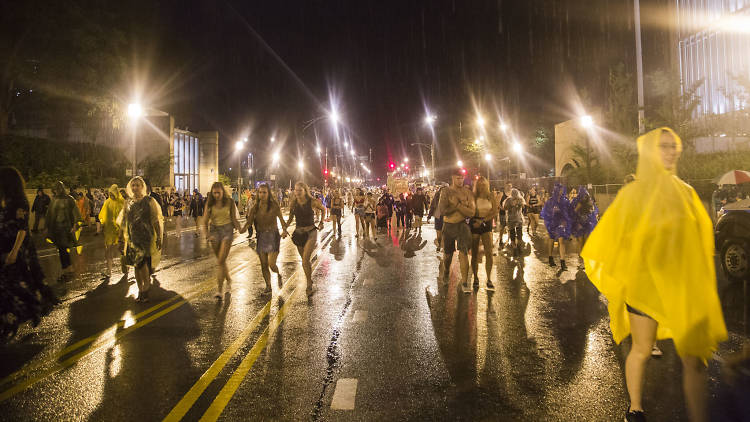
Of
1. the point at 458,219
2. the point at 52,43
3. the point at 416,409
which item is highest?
the point at 52,43

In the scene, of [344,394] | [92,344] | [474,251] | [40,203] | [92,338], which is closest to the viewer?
[344,394]

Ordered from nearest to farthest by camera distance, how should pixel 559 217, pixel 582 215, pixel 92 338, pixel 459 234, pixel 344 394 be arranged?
pixel 344 394 < pixel 92 338 < pixel 459 234 < pixel 582 215 < pixel 559 217

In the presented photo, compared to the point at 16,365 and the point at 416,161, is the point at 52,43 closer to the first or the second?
the point at 16,365

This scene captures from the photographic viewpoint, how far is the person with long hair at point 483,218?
860 cm

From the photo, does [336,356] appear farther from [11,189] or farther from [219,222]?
[219,222]

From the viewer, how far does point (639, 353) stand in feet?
11.6

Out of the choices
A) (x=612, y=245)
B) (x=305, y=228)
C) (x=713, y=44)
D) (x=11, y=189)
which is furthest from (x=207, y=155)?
(x=612, y=245)

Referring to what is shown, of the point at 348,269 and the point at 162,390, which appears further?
the point at 348,269

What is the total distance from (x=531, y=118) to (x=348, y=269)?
62.8m

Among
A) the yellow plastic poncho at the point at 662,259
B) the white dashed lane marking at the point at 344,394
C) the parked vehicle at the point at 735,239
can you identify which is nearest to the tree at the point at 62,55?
the white dashed lane marking at the point at 344,394

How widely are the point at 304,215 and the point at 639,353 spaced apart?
6036 mm

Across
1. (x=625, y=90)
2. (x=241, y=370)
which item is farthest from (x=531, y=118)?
(x=241, y=370)

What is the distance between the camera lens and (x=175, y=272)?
11.1 meters

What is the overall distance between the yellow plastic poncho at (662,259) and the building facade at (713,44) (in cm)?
4465
